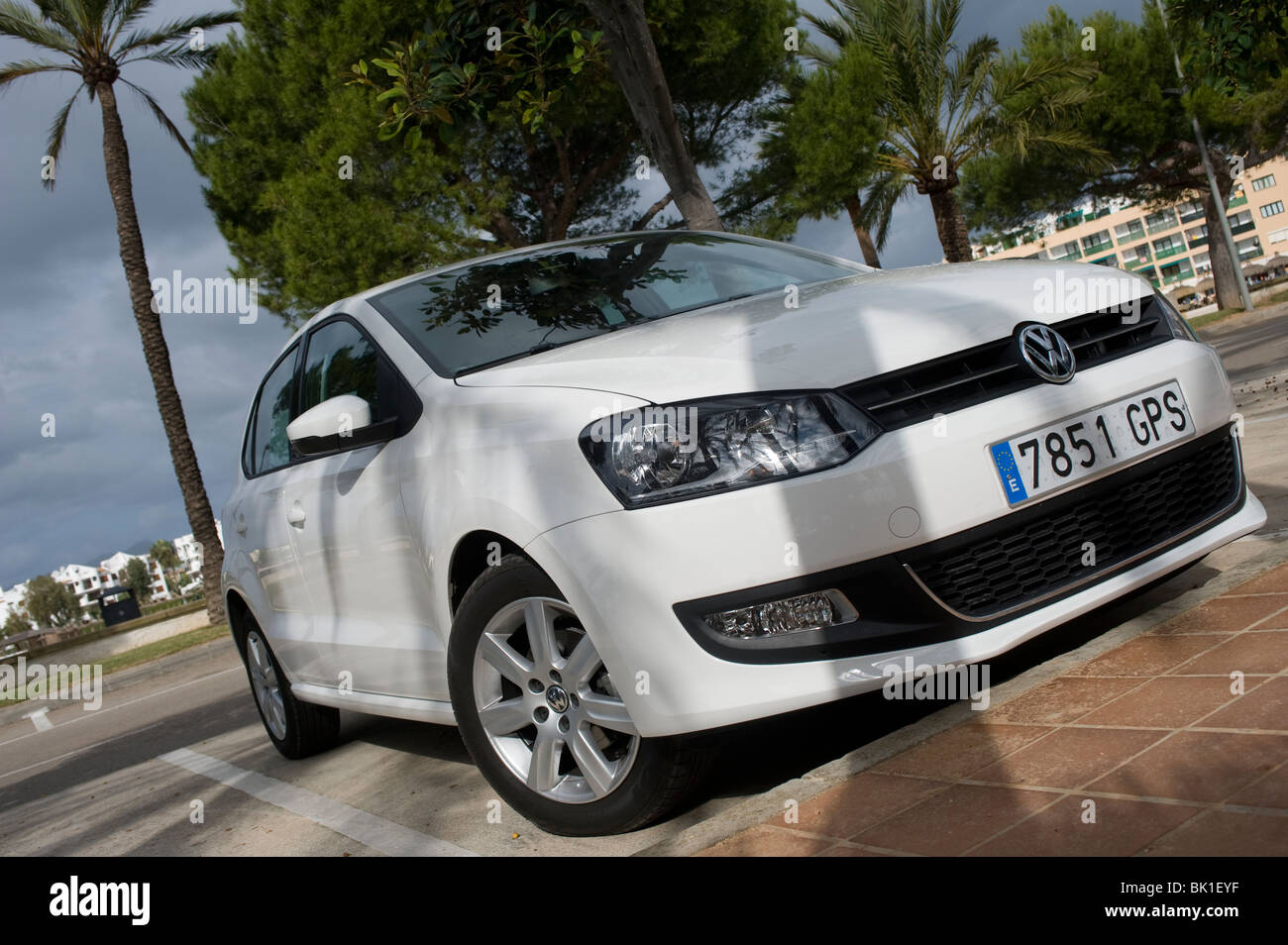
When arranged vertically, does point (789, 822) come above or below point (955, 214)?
below

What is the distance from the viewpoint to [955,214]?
22531 mm

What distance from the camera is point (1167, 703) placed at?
2609 mm

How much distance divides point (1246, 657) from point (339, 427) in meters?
2.42

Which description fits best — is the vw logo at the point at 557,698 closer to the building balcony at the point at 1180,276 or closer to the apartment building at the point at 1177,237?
the apartment building at the point at 1177,237

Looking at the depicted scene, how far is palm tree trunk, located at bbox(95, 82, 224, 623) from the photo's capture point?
18.6 meters

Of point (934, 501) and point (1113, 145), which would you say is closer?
point (934, 501)

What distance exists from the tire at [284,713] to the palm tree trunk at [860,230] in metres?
18.6

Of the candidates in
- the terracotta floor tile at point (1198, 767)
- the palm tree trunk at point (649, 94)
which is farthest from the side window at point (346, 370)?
the palm tree trunk at point (649, 94)

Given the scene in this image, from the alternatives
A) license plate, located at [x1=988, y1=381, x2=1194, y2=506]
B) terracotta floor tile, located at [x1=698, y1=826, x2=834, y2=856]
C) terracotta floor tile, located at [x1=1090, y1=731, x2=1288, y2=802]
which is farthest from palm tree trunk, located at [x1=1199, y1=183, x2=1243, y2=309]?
terracotta floor tile, located at [x1=698, y1=826, x2=834, y2=856]

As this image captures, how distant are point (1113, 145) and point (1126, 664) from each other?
3172 centimetres

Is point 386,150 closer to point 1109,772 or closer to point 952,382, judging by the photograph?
point 952,382
